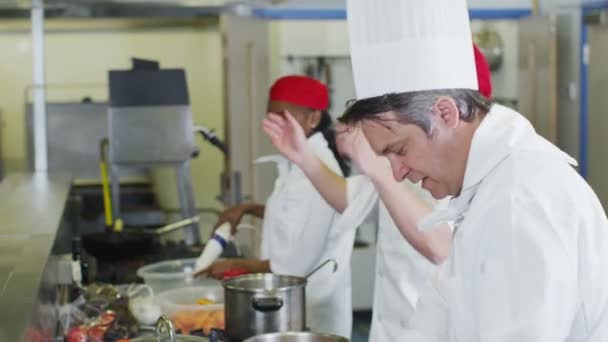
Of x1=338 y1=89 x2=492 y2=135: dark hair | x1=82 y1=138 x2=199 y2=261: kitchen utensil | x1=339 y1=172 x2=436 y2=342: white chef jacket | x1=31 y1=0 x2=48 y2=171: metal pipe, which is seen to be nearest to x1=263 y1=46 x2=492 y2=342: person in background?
x1=339 y1=172 x2=436 y2=342: white chef jacket

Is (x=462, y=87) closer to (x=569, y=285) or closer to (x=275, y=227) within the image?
(x=569, y=285)

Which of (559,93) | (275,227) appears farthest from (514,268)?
(559,93)

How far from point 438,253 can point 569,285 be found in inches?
28.5

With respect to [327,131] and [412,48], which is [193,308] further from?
[412,48]

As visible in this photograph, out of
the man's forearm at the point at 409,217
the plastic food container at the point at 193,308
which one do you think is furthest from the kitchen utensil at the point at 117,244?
the man's forearm at the point at 409,217

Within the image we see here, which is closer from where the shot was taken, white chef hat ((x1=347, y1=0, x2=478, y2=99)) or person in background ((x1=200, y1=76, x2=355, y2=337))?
white chef hat ((x1=347, y1=0, x2=478, y2=99))

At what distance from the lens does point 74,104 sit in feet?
18.4

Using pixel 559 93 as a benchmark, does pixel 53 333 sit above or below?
below

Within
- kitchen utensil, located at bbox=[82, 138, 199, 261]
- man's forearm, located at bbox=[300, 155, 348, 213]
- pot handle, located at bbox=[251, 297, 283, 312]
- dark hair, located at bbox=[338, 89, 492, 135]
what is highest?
dark hair, located at bbox=[338, 89, 492, 135]

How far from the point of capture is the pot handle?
2.14 m

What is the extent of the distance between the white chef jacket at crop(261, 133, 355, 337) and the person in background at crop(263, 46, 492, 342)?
0.50 feet

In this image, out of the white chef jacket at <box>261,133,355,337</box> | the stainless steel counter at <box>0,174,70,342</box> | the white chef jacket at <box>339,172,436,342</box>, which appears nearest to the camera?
the stainless steel counter at <box>0,174,70,342</box>

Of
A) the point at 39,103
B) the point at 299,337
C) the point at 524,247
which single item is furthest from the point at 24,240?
the point at 39,103

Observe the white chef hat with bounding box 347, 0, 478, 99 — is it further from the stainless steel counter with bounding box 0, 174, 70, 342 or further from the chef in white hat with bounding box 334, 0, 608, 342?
the stainless steel counter with bounding box 0, 174, 70, 342
